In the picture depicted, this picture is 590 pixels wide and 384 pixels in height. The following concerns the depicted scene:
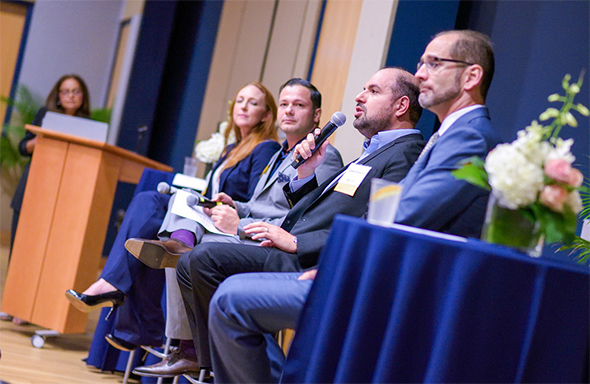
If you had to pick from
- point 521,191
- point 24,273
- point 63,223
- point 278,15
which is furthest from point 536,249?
point 278,15

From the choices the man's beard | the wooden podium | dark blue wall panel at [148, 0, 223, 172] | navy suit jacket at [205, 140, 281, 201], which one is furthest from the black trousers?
dark blue wall panel at [148, 0, 223, 172]

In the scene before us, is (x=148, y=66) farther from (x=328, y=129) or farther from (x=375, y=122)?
(x=328, y=129)

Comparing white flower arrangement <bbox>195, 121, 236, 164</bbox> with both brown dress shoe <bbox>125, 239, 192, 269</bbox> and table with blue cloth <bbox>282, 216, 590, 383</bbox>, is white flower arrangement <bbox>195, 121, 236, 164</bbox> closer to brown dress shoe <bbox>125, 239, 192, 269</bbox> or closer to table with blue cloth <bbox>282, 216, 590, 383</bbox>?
brown dress shoe <bbox>125, 239, 192, 269</bbox>

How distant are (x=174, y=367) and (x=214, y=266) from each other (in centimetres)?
56

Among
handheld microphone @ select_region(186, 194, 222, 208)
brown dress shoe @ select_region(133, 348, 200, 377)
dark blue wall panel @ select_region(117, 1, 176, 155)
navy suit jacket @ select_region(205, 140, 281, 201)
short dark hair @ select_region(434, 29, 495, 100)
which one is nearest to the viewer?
short dark hair @ select_region(434, 29, 495, 100)

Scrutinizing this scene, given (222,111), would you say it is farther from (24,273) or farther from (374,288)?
(374,288)

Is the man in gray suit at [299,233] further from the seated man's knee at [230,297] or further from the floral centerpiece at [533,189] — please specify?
the floral centerpiece at [533,189]

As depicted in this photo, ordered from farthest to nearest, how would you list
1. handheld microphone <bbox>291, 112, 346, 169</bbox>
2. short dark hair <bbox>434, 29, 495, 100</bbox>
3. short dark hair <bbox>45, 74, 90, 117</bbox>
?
short dark hair <bbox>45, 74, 90, 117</bbox>
handheld microphone <bbox>291, 112, 346, 169</bbox>
short dark hair <bbox>434, 29, 495, 100</bbox>

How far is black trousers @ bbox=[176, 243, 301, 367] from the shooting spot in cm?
192

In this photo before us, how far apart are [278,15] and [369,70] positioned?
2.06 m

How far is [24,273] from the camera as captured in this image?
323cm

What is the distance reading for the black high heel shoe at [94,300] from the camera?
2635 millimetres

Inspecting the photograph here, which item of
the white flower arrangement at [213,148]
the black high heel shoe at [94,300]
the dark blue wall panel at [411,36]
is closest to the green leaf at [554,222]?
the dark blue wall panel at [411,36]

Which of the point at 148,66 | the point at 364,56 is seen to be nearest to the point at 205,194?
the point at 364,56
